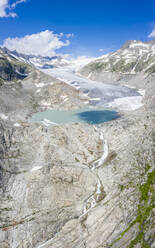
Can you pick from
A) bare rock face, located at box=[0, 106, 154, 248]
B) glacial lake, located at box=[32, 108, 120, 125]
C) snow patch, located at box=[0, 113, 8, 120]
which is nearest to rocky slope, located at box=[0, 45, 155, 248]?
bare rock face, located at box=[0, 106, 154, 248]

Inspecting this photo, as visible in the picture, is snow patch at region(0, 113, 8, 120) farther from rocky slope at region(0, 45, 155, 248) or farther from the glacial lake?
the glacial lake

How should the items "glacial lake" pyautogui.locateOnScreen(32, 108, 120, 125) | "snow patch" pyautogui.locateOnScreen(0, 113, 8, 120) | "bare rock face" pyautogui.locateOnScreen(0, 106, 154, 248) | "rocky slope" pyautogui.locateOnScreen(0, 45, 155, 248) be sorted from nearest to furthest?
"rocky slope" pyautogui.locateOnScreen(0, 45, 155, 248) → "bare rock face" pyautogui.locateOnScreen(0, 106, 154, 248) → "glacial lake" pyautogui.locateOnScreen(32, 108, 120, 125) → "snow patch" pyautogui.locateOnScreen(0, 113, 8, 120)

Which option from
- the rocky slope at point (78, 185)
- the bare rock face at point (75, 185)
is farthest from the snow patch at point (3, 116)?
the bare rock face at point (75, 185)

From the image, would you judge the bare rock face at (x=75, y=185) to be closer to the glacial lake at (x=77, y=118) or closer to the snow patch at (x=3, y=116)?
the glacial lake at (x=77, y=118)

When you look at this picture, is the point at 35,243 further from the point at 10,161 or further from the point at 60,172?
the point at 10,161

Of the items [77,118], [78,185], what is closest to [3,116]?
[77,118]

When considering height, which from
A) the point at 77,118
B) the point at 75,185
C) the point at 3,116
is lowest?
the point at 75,185

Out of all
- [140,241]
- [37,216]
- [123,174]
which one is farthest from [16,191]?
[140,241]

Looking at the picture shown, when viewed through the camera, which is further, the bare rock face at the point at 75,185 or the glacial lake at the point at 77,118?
the glacial lake at the point at 77,118

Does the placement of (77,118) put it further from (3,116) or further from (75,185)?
(75,185)

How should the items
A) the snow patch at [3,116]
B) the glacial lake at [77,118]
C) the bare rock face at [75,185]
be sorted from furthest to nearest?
the snow patch at [3,116]
the glacial lake at [77,118]
the bare rock face at [75,185]
